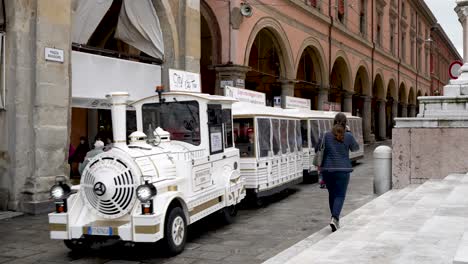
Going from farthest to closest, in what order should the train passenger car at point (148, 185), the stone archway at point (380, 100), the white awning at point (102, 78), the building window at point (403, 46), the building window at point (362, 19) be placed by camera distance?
1. the building window at point (403, 46)
2. the stone archway at point (380, 100)
3. the building window at point (362, 19)
4. the white awning at point (102, 78)
5. the train passenger car at point (148, 185)

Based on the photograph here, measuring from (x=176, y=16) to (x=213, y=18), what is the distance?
4.28m

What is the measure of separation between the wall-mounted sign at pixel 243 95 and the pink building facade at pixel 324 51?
3949 mm

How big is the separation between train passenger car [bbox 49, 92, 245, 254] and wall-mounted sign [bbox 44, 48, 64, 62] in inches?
130

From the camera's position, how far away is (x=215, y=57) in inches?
751

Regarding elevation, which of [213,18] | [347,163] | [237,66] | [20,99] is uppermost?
[213,18]

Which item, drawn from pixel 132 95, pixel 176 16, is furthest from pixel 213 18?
pixel 132 95

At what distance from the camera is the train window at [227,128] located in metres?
9.20

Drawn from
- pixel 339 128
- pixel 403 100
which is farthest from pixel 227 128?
pixel 403 100

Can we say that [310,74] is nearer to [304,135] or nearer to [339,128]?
[304,135]

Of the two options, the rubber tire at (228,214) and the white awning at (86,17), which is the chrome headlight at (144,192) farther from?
the white awning at (86,17)

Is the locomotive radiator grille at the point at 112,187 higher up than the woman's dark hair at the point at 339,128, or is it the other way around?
the woman's dark hair at the point at 339,128

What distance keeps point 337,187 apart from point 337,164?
35cm

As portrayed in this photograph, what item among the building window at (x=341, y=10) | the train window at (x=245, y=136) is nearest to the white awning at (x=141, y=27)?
the train window at (x=245, y=136)

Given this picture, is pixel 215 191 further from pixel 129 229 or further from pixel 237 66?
pixel 237 66
